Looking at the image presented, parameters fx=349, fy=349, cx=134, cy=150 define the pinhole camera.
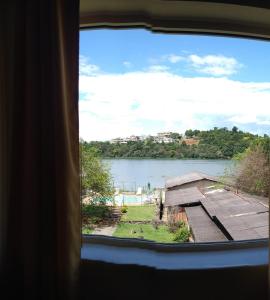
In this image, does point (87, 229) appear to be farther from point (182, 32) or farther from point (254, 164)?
point (182, 32)

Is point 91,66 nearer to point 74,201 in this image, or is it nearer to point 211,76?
point 211,76

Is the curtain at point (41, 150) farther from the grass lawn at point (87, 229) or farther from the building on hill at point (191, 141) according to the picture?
the building on hill at point (191, 141)

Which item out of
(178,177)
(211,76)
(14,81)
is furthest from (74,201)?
(211,76)

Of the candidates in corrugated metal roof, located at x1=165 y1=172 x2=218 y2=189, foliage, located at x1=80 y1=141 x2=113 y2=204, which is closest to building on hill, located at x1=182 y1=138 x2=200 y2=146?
corrugated metal roof, located at x1=165 y1=172 x2=218 y2=189

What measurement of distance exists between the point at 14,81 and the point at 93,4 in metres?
0.58

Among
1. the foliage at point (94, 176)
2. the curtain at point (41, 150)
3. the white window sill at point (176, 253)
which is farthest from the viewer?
the foliage at point (94, 176)

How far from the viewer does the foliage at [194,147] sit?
1991 mm

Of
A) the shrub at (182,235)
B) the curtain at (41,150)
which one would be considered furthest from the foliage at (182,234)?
the curtain at (41,150)

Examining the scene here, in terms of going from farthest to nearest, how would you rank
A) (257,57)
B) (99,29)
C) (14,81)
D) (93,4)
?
(257,57) < (99,29) < (93,4) < (14,81)

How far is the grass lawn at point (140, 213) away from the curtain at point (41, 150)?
55 cm

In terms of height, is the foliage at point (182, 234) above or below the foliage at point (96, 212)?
below

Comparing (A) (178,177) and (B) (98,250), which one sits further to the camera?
(A) (178,177)

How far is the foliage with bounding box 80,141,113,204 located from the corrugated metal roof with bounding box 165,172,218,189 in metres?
0.34

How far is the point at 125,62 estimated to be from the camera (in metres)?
1.98
